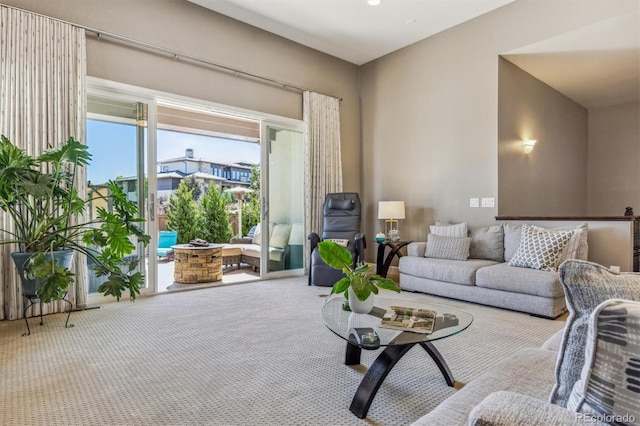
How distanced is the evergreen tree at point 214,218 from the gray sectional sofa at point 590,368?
7318 mm

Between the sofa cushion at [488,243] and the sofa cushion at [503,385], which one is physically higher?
the sofa cushion at [488,243]

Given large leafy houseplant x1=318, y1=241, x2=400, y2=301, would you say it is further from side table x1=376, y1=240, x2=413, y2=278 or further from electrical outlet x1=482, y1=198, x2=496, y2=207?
electrical outlet x1=482, y1=198, x2=496, y2=207

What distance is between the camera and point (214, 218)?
7875 millimetres

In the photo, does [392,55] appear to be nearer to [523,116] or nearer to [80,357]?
[523,116]

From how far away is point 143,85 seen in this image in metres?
4.09

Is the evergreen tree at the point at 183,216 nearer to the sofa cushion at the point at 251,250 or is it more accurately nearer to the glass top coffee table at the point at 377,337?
the sofa cushion at the point at 251,250

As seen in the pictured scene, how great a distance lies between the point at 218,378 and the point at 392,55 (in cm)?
522

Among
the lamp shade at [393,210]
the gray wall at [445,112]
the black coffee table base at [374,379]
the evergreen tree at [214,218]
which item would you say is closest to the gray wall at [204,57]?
the gray wall at [445,112]

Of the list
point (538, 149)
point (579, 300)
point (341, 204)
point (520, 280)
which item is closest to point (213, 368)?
point (579, 300)

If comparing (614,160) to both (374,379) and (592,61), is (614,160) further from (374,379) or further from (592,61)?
(374,379)

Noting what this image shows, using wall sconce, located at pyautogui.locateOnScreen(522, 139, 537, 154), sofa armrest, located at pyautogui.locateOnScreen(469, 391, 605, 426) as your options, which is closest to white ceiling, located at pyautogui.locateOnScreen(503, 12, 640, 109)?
wall sconce, located at pyautogui.locateOnScreen(522, 139, 537, 154)

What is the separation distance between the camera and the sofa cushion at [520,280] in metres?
3.22

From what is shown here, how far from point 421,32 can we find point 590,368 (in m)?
5.19

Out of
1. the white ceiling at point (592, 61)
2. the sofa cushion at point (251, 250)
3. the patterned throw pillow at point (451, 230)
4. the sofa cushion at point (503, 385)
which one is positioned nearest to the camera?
the sofa cushion at point (503, 385)
